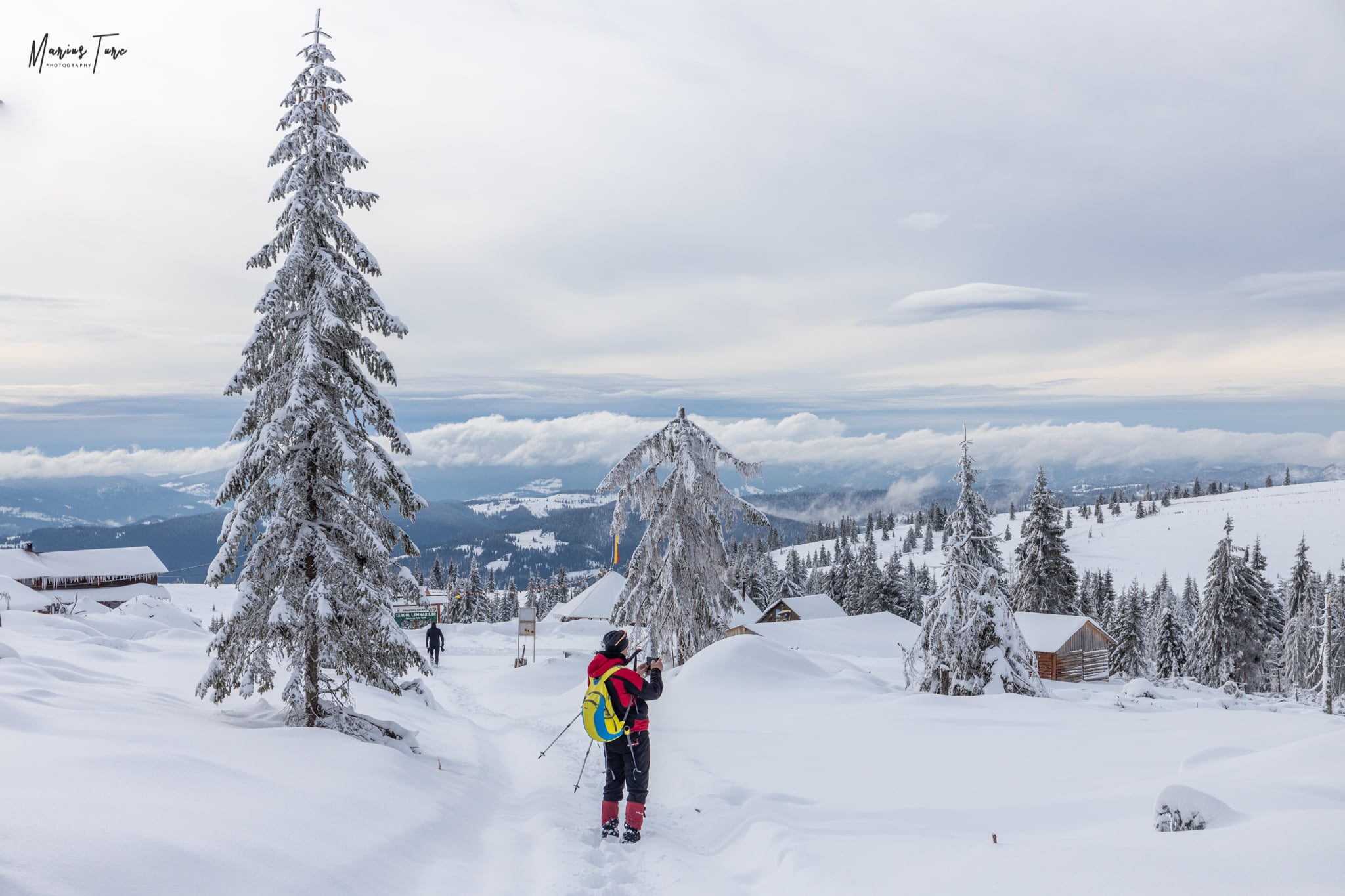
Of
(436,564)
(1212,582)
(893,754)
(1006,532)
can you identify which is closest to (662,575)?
(893,754)

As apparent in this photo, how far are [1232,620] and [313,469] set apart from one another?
58.5 metres

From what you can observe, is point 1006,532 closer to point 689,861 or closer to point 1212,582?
point 1212,582

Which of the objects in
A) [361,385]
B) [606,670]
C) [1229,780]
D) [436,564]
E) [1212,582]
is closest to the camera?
[1229,780]

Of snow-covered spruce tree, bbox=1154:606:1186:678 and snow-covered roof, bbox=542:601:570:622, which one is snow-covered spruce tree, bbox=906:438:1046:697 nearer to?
snow-covered roof, bbox=542:601:570:622

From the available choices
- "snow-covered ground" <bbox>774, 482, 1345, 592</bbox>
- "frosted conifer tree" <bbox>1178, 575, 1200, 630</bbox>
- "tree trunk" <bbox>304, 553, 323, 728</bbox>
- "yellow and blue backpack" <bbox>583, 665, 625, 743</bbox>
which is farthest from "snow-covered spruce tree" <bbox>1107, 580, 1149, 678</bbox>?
"snow-covered ground" <bbox>774, 482, 1345, 592</bbox>

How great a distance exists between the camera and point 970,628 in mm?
21719

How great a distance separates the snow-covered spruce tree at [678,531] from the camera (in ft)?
66.2

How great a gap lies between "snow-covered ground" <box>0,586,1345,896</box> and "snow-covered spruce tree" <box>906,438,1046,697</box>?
9.15 m

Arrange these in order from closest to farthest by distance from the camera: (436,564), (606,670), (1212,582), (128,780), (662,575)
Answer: (128,780)
(606,670)
(662,575)
(1212,582)
(436,564)

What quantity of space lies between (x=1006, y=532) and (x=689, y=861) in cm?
19165

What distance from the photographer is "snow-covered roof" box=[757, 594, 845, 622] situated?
210 feet

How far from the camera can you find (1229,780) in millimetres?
6711

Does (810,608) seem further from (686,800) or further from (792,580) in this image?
(686,800)

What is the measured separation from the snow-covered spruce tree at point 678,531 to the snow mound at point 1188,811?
47.2 feet
